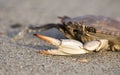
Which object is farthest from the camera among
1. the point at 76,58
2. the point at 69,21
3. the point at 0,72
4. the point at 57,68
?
the point at 69,21

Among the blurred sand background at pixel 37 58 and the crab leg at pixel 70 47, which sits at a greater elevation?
the crab leg at pixel 70 47

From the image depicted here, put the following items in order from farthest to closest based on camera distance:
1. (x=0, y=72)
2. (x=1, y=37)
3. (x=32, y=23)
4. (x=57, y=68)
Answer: (x=32, y=23) → (x=1, y=37) → (x=57, y=68) → (x=0, y=72)

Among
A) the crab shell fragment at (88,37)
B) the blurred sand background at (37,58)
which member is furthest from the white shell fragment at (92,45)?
the blurred sand background at (37,58)

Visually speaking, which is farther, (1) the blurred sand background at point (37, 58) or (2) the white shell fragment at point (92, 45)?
(2) the white shell fragment at point (92, 45)

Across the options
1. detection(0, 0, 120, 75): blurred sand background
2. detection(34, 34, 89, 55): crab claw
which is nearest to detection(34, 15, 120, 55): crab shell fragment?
detection(34, 34, 89, 55): crab claw

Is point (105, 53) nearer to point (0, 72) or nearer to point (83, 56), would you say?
point (83, 56)

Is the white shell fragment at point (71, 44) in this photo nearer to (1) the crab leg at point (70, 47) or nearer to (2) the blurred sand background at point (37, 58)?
(1) the crab leg at point (70, 47)

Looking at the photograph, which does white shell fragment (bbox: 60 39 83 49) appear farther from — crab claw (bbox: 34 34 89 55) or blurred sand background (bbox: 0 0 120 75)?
blurred sand background (bbox: 0 0 120 75)

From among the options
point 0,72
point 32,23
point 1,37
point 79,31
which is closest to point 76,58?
point 79,31

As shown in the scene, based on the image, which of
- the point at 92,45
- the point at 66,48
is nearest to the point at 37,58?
the point at 66,48
